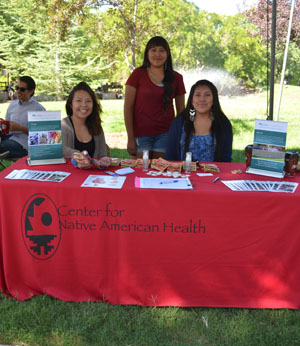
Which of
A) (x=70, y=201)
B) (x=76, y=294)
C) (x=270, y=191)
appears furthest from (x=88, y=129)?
(x=270, y=191)

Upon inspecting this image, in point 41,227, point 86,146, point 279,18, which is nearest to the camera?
point 41,227

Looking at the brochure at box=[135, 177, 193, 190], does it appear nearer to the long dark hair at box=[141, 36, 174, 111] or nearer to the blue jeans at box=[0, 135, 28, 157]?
the long dark hair at box=[141, 36, 174, 111]

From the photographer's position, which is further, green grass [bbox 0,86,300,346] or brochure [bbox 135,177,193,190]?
brochure [bbox 135,177,193,190]

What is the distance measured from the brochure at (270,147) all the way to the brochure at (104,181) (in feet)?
2.90

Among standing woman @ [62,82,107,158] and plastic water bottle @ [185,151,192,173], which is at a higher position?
standing woman @ [62,82,107,158]

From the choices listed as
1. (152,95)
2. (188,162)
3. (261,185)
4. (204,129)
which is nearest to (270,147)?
(261,185)

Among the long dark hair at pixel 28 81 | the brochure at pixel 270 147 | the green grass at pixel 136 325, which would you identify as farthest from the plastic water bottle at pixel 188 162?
the long dark hair at pixel 28 81

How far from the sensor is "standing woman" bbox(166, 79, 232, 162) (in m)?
2.72

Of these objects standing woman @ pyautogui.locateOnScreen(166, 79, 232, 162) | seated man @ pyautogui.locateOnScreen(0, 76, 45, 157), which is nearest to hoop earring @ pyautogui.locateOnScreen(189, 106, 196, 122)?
standing woman @ pyautogui.locateOnScreen(166, 79, 232, 162)

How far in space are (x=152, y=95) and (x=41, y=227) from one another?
1616 mm

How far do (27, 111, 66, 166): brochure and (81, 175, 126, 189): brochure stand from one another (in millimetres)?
439

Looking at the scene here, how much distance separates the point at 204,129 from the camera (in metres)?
2.79

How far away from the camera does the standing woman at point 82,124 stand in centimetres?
279

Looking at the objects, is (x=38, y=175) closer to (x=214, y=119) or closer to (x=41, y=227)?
(x=41, y=227)
